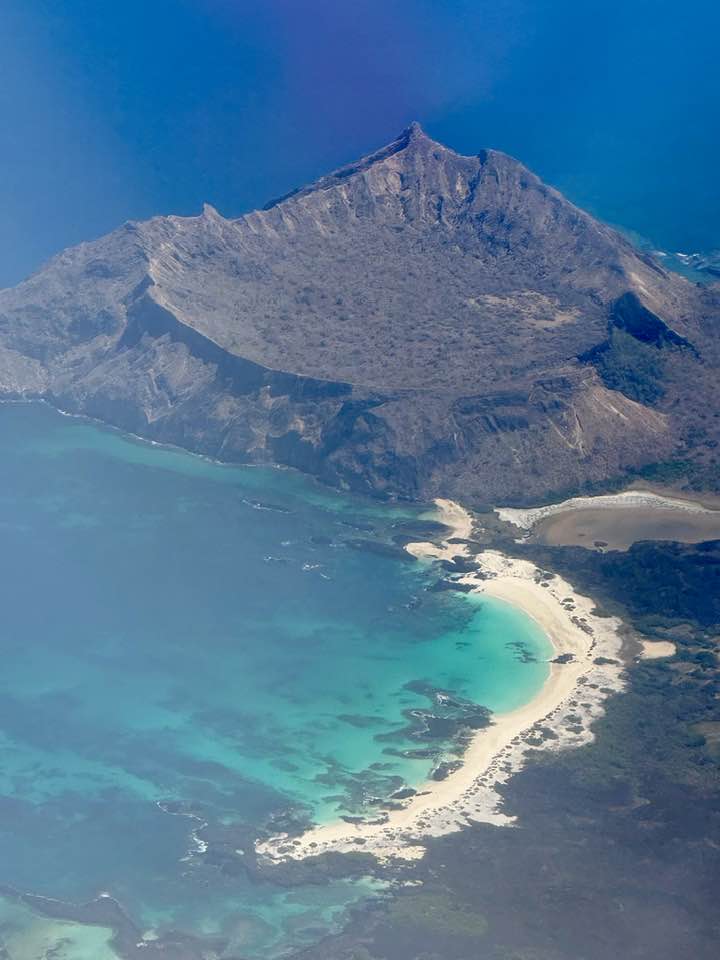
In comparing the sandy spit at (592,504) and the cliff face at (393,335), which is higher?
the cliff face at (393,335)

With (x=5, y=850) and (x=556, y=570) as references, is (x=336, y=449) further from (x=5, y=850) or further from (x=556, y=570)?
(x=5, y=850)

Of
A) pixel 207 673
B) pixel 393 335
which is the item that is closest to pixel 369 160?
pixel 393 335

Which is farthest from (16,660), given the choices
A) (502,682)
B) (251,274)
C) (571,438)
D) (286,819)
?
(251,274)

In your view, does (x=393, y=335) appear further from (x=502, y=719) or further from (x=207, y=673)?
(x=502, y=719)

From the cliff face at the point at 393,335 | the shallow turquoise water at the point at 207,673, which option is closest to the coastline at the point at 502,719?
the shallow turquoise water at the point at 207,673

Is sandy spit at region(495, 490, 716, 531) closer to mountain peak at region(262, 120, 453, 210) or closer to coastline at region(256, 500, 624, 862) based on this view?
coastline at region(256, 500, 624, 862)

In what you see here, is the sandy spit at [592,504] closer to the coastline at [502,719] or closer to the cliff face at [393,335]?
the cliff face at [393,335]
